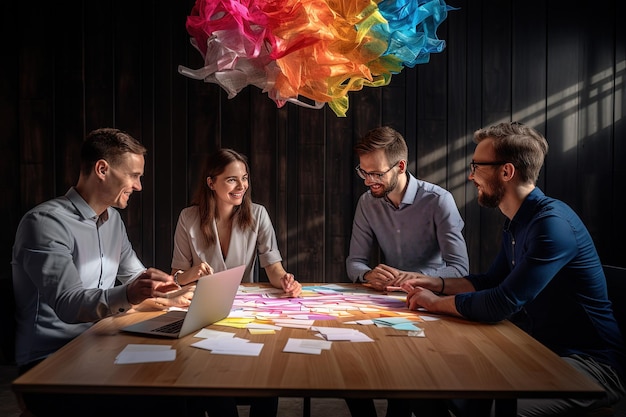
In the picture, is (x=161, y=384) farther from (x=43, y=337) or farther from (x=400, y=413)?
(x=400, y=413)

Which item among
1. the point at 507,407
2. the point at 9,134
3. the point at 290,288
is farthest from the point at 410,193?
the point at 9,134

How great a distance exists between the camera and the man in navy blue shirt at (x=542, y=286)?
198 cm

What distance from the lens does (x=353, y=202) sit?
4.13 meters

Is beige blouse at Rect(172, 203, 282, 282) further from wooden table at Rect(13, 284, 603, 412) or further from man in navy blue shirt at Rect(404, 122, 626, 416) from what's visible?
wooden table at Rect(13, 284, 603, 412)

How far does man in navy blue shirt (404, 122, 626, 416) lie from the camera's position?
6.49 feet

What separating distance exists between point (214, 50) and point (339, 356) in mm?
1050

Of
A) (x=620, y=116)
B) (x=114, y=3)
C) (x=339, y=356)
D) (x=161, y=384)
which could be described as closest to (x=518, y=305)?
(x=339, y=356)

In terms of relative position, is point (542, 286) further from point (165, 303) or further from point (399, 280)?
point (165, 303)

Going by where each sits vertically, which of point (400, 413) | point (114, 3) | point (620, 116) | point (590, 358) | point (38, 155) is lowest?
point (400, 413)

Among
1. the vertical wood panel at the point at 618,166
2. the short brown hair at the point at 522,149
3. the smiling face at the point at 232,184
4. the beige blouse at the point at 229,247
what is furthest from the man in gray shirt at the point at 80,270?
the vertical wood panel at the point at 618,166

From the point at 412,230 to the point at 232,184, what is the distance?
3.52 ft

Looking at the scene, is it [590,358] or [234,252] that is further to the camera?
[234,252]

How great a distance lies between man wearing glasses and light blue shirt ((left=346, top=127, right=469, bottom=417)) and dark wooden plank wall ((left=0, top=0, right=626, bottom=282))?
31.3 inches

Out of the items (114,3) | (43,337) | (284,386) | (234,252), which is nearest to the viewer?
(284,386)
